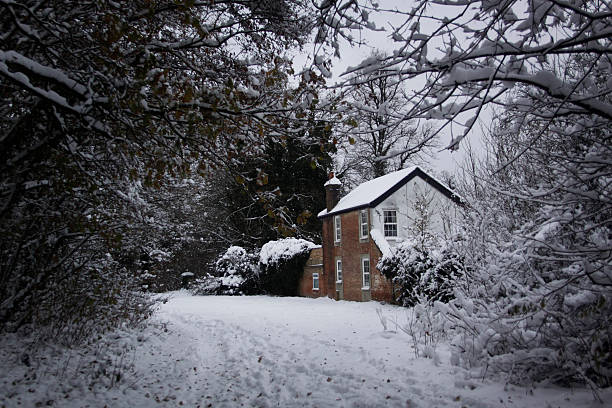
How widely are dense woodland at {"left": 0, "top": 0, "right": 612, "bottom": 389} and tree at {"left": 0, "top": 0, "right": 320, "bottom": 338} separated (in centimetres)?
4

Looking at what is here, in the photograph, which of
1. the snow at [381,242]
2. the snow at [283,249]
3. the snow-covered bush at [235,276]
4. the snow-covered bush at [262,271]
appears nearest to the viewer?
the snow at [381,242]

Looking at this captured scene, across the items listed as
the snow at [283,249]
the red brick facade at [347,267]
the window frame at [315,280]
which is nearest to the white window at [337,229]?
the red brick facade at [347,267]

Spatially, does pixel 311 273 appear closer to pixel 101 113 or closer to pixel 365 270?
A: pixel 365 270

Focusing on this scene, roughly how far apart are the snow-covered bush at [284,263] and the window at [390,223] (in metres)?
5.93

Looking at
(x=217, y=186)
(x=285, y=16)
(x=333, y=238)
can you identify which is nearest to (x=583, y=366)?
(x=285, y=16)

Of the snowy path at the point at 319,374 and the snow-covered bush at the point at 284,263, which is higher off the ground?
the snow-covered bush at the point at 284,263

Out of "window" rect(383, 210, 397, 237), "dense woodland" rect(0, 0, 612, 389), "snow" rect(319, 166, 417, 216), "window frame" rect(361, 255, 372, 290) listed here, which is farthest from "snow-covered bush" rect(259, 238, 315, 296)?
"dense woodland" rect(0, 0, 612, 389)

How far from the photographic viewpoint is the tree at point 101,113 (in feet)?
14.0

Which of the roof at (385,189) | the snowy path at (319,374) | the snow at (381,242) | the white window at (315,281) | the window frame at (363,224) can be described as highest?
the roof at (385,189)

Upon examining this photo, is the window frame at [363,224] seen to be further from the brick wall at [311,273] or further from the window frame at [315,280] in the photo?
the window frame at [315,280]

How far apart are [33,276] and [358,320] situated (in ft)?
28.6

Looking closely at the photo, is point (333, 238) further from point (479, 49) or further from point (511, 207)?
point (479, 49)

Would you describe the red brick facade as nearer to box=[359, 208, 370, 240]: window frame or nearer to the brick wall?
the brick wall

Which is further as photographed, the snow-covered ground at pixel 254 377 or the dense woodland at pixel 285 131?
the snow-covered ground at pixel 254 377
